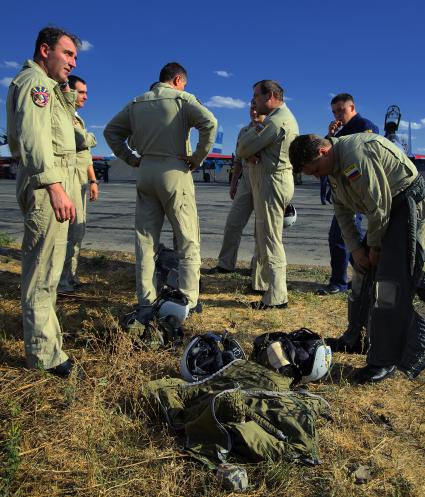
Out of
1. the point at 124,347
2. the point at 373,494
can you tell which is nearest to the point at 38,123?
the point at 124,347

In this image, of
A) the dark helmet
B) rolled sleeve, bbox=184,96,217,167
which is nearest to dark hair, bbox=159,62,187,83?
rolled sleeve, bbox=184,96,217,167

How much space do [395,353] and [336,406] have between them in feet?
2.05

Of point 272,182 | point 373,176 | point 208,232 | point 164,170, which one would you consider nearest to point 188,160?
point 164,170

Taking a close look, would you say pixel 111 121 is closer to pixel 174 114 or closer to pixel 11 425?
pixel 174 114

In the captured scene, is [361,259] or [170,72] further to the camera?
[170,72]

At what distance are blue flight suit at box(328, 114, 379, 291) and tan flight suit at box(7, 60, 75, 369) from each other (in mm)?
3195

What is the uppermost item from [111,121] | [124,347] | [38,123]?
[111,121]

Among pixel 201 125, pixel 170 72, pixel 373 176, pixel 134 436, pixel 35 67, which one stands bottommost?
pixel 134 436

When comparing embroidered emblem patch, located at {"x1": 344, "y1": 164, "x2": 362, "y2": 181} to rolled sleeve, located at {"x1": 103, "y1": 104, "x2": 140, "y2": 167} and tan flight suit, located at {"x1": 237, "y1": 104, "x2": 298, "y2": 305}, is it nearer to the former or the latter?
tan flight suit, located at {"x1": 237, "y1": 104, "x2": 298, "y2": 305}

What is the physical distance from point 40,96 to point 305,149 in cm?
166

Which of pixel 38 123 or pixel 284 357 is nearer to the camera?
pixel 38 123

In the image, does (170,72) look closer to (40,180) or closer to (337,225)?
(40,180)

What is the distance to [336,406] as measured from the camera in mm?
2824

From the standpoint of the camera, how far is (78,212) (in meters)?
4.93
